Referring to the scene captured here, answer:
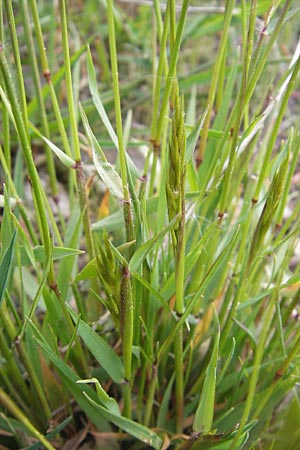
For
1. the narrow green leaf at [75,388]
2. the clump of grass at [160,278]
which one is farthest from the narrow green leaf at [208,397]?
the narrow green leaf at [75,388]

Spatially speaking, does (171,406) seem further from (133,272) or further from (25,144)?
(25,144)

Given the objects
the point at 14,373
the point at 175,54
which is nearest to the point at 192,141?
the point at 175,54

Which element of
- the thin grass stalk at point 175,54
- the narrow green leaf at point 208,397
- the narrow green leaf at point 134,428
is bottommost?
the narrow green leaf at point 134,428

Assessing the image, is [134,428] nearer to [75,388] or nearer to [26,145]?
[75,388]

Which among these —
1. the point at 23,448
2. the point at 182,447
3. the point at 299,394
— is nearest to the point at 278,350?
the point at 299,394

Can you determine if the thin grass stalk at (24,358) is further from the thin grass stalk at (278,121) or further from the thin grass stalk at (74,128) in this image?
the thin grass stalk at (278,121)

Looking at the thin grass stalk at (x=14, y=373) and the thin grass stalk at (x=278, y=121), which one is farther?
the thin grass stalk at (x=14, y=373)

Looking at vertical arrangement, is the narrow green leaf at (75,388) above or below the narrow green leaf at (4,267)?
below

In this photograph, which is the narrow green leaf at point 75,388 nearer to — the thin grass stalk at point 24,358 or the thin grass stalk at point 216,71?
the thin grass stalk at point 24,358

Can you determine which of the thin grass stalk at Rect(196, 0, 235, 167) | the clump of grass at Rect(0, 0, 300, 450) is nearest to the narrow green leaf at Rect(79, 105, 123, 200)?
the clump of grass at Rect(0, 0, 300, 450)
